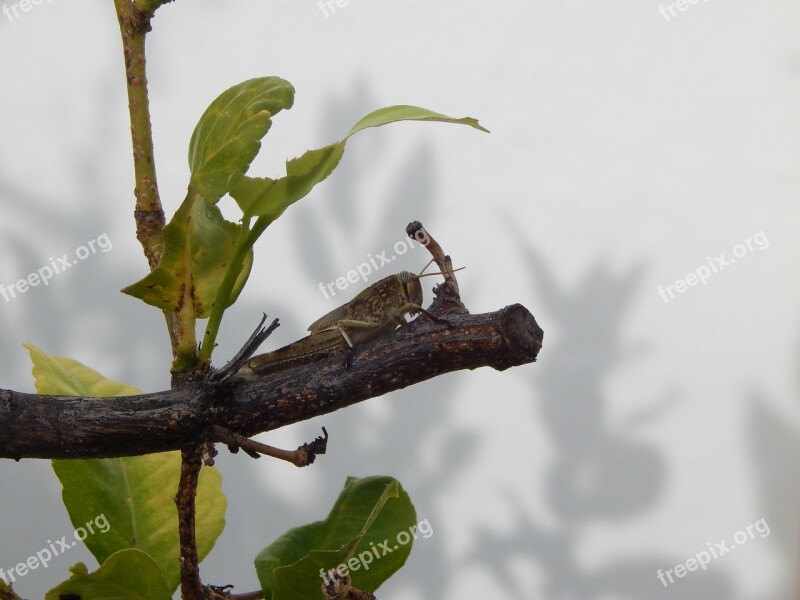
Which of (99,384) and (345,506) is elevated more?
(99,384)

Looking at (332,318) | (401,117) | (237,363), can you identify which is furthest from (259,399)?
(401,117)

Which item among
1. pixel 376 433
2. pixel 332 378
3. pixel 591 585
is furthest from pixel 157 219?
pixel 591 585

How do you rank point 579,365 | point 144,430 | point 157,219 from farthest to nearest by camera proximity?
1. point 579,365
2. point 157,219
3. point 144,430

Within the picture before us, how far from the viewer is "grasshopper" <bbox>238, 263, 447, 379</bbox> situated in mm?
670

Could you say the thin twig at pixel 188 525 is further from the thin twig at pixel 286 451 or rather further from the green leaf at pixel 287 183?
the green leaf at pixel 287 183

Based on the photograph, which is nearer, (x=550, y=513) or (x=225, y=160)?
(x=225, y=160)

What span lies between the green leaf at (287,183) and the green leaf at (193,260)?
46 mm

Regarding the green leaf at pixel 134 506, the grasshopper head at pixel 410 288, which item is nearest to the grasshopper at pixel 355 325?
the grasshopper head at pixel 410 288

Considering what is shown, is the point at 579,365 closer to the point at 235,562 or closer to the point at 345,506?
the point at 235,562

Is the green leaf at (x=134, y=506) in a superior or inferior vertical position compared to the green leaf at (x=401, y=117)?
inferior

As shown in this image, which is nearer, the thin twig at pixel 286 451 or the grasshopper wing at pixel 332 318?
the thin twig at pixel 286 451

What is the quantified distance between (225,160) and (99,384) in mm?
355

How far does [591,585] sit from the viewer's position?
5.77 feet

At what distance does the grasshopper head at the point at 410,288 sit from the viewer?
741 millimetres
